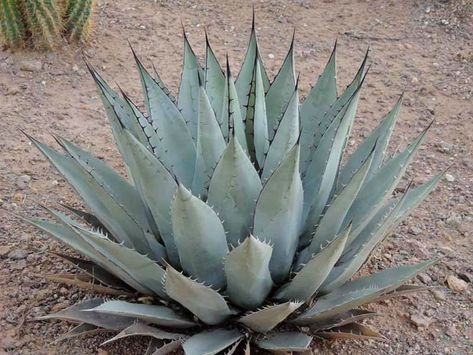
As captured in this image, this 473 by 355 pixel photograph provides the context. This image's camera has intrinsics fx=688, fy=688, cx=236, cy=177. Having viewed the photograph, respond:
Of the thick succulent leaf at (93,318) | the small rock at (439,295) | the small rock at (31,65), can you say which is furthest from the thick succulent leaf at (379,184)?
the small rock at (31,65)

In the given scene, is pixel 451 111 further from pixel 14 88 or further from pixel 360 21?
pixel 14 88

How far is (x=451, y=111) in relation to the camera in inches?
171

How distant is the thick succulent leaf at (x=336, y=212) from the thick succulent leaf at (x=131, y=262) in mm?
514

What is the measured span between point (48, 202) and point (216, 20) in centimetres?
257

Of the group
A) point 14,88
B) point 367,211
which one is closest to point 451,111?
point 367,211

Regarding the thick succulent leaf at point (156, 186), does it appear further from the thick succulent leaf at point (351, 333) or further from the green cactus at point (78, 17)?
the green cactus at point (78, 17)

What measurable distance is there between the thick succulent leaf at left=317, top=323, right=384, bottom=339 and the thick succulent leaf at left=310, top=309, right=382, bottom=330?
3cm

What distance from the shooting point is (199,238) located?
2.18 m

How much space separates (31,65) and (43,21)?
31 centimetres

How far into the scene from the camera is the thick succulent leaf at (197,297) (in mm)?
2088

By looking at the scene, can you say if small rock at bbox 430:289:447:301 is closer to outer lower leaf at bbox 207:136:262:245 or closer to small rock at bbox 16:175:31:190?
outer lower leaf at bbox 207:136:262:245

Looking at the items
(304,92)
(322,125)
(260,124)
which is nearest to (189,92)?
(260,124)

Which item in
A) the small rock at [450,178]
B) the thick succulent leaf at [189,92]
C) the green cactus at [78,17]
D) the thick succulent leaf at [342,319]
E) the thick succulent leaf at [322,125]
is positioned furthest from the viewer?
the green cactus at [78,17]

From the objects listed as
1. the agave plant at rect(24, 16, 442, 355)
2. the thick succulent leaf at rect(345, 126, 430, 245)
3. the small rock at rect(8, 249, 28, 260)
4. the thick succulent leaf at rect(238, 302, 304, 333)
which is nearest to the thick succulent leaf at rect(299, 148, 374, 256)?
the agave plant at rect(24, 16, 442, 355)
